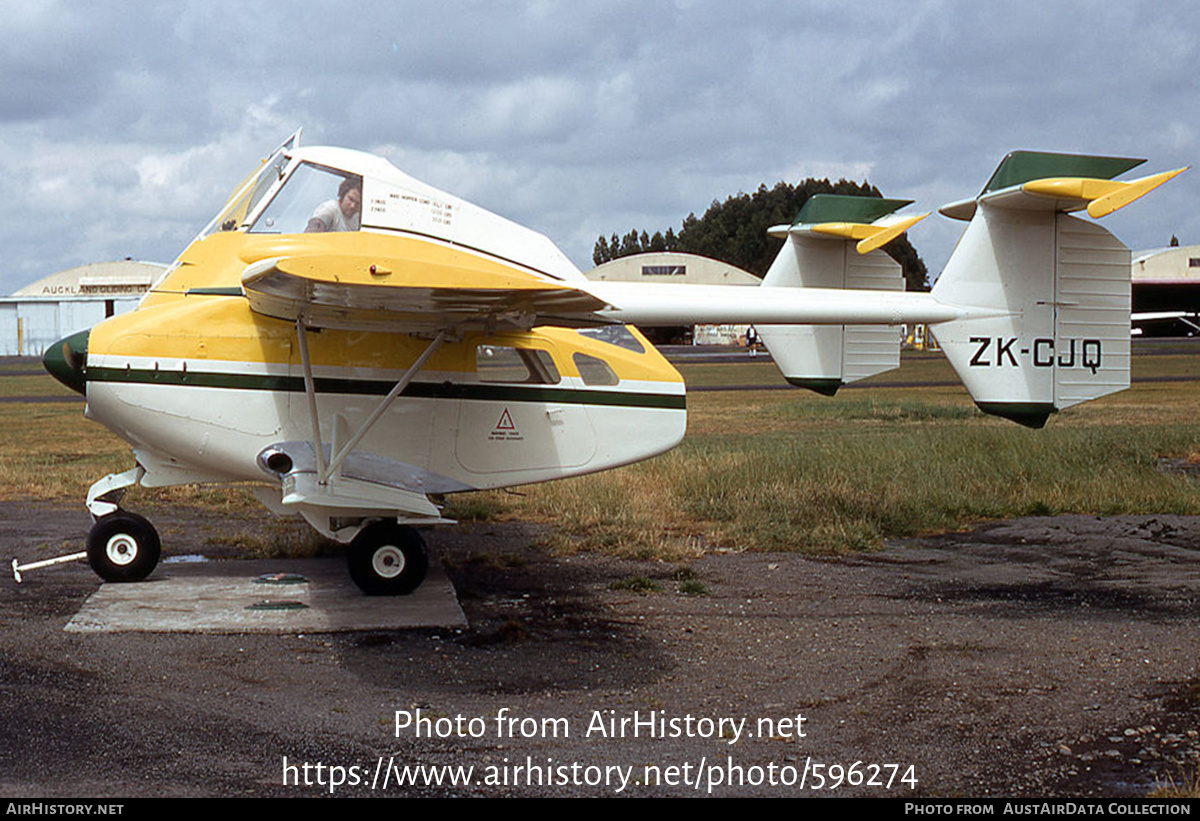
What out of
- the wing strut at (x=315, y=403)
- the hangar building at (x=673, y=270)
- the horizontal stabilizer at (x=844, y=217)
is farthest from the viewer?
the hangar building at (x=673, y=270)

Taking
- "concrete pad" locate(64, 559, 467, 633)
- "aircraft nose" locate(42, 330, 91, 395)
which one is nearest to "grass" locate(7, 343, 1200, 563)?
"concrete pad" locate(64, 559, 467, 633)

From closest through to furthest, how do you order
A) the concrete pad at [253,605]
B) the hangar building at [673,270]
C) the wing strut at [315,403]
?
the concrete pad at [253,605], the wing strut at [315,403], the hangar building at [673,270]

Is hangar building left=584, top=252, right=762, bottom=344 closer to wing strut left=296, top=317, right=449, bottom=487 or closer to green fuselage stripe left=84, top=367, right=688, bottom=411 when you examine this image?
green fuselage stripe left=84, top=367, right=688, bottom=411

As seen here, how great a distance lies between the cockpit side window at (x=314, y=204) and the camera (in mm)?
7922

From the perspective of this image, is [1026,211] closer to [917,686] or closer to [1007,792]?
[917,686]

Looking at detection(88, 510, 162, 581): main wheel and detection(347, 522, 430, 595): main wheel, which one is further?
detection(88, 510, 162, 581): main wheel

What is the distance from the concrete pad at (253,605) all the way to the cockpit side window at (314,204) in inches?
111

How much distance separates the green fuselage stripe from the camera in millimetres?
8086

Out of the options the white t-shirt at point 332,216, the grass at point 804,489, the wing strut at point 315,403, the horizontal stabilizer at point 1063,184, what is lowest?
the grass at point 804,489

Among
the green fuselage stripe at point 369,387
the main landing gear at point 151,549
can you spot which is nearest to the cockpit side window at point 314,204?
the green fuselage stripe at point 369,387

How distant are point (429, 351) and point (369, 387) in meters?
0.86

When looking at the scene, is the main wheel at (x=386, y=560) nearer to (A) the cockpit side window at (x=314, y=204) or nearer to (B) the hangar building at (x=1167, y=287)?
(A) the cockpit side window at (x=314, y=204)

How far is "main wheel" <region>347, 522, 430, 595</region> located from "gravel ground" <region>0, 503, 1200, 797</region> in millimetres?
536

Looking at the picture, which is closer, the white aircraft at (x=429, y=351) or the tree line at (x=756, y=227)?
the white aircraft at (x=429, y=351)
